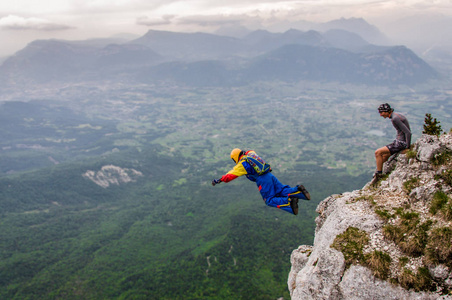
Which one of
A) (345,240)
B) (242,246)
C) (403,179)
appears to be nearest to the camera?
(345,240)

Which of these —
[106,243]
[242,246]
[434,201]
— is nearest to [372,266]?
[434,201]

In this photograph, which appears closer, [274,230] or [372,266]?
[372,266]

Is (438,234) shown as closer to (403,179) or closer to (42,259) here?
(403,179)

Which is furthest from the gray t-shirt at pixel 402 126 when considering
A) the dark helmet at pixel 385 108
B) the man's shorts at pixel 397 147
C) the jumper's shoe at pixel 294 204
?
the jumper's shoe at pixel 294 204

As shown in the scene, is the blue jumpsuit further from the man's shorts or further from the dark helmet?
the dark helmet

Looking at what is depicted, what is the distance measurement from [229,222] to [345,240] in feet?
399

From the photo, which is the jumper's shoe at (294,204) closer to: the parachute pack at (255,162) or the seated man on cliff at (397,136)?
the parachute pack at (255,162)

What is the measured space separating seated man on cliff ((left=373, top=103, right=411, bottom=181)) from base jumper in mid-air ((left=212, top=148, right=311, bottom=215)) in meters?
4.97

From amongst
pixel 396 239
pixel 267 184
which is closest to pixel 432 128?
pixel 396 239

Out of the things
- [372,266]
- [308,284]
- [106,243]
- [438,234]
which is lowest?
[106,243]

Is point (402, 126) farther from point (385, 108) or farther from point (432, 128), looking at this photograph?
point (432, 128)

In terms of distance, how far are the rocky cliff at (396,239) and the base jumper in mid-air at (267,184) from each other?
2291mm

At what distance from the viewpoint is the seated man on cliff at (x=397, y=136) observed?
51.6 ft

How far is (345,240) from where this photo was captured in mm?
13555
